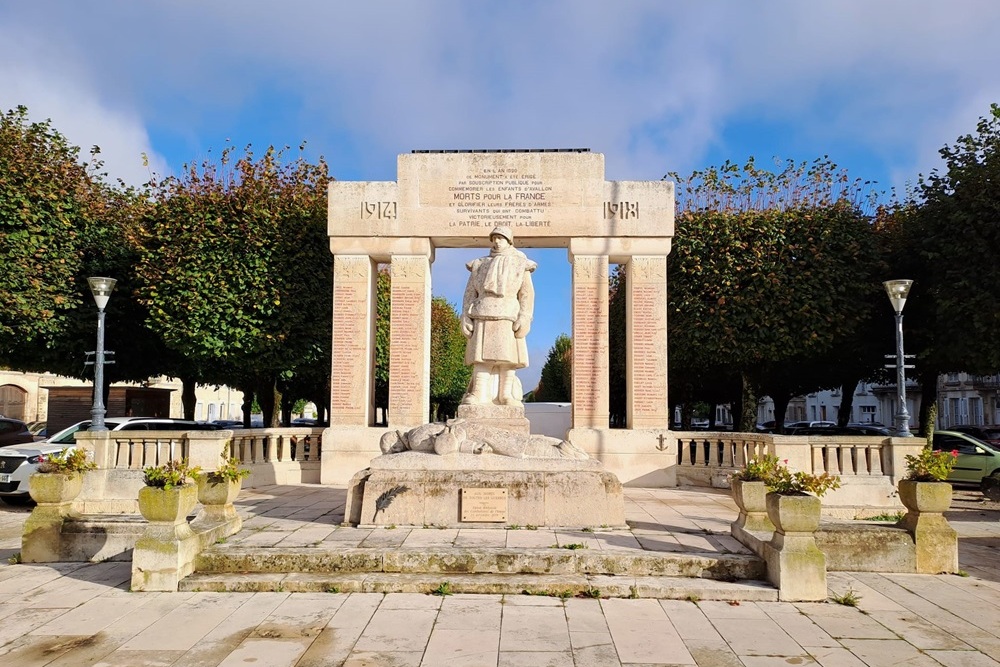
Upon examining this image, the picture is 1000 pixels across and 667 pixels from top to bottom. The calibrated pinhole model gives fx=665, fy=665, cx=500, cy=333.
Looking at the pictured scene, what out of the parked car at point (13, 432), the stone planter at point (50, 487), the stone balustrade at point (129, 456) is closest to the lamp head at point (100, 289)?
the stone balustrade at point (129, 456)

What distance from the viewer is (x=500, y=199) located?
49.4ft

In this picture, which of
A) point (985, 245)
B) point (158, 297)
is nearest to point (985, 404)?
point (985, 245)

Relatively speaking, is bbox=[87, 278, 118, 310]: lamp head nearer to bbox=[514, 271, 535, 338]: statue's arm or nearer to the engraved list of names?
the engraved list of names

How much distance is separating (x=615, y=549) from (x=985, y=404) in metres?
46.4

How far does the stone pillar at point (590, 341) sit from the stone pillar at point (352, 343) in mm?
4644

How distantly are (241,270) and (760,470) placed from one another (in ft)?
42.2

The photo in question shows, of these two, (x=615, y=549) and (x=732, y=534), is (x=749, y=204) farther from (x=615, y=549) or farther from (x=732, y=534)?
(x=615, y=549)

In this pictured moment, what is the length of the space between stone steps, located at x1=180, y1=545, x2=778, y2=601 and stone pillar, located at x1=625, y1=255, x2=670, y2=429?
7535mm

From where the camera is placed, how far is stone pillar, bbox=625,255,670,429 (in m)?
14.5

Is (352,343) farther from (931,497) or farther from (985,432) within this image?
(985,432)

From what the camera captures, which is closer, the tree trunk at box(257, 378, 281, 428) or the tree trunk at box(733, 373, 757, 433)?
the tree trunk at box(733, 373, 757, 433)

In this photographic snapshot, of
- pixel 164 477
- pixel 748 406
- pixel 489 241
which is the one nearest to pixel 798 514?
pixel 164 477

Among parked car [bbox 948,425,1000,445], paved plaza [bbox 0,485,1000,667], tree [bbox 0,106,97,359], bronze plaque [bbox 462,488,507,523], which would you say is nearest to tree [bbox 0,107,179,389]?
tree [bbox 0,106,97,359]

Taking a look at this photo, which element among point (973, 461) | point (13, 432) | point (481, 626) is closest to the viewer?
point (481, 626)
